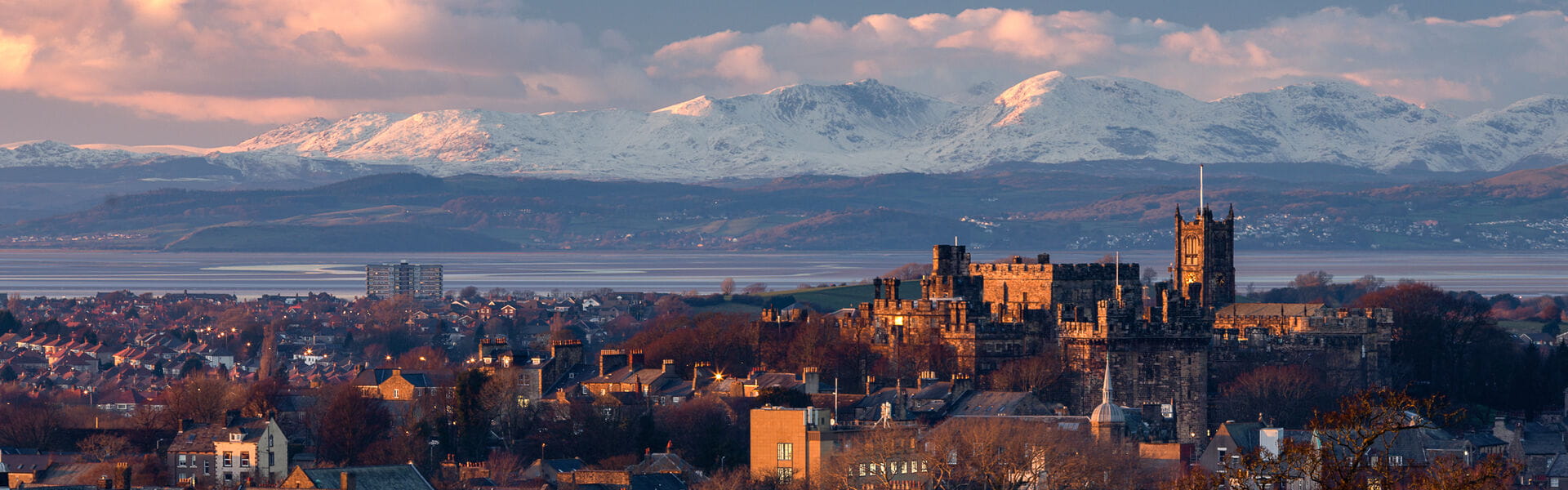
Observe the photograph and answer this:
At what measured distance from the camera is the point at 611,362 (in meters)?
117

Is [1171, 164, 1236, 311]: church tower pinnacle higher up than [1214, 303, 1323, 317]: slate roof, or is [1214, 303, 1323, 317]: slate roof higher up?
[1171, 164, 1236, 311]: church tower pinnacle

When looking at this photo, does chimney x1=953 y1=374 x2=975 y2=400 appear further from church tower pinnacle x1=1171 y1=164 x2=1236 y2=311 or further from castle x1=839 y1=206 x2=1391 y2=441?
church tower pinnacle x1=1171 y1=164 x2=1236 y2=311

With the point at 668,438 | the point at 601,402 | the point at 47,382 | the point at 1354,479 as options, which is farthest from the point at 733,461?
Result: the point at 47,382

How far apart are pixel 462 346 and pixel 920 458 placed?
340ft

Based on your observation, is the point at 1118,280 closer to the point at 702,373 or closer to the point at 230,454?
the point at 702,373

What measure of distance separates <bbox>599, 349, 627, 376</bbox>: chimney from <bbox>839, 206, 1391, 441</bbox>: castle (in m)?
9.01

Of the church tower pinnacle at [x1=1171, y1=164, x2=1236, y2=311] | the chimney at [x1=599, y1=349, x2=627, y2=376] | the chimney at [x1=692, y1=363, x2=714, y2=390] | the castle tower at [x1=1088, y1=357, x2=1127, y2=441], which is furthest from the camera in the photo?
the church tower pinnacle at [x1=1171, y1=164, x2=1236, y2=311]

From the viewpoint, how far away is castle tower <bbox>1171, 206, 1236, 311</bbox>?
438 ft

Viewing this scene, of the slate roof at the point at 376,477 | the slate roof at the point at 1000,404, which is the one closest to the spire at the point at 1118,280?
the slate roof at the point at 1000,404

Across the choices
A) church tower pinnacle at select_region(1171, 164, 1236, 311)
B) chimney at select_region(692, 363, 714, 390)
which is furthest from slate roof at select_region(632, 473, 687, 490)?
church tower pinnacle at select_region(1171, 164, 1236, 311)

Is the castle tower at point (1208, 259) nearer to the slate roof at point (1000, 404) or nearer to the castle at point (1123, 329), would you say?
the castle at point (1123, 329)

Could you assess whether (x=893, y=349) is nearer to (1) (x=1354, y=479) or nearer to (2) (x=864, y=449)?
(2) (x=864, y=449)

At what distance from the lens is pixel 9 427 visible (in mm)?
101625

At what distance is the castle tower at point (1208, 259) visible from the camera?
134m
